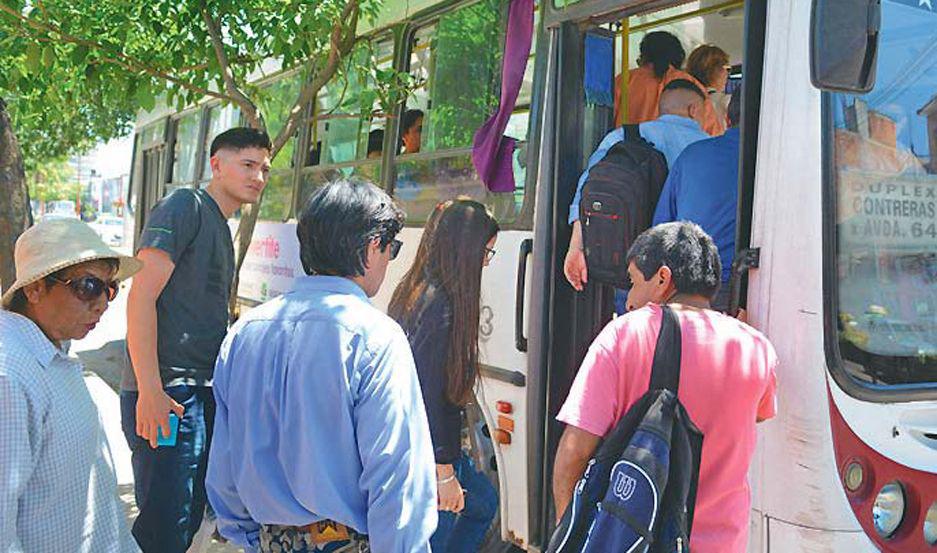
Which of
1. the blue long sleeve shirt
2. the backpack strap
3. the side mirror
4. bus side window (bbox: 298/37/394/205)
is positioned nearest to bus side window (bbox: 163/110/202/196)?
bus side window (bbox: 298/37/394/205)

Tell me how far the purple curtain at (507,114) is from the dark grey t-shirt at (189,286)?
116 cm

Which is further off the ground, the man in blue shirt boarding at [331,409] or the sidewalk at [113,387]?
the man in blue shirt boarding at [331,409]

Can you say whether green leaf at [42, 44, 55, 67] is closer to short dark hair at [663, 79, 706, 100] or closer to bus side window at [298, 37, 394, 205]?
bus side window at [298, 37, 394, 205]

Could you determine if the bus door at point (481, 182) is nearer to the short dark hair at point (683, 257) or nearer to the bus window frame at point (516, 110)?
the bus window frame at point (516, 110)

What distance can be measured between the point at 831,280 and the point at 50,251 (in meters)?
2.03

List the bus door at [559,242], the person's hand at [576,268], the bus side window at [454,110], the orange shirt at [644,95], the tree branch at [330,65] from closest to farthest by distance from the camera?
the person's hand at [576,268] → the bus door at [559,242] → the bus side window at [454,110] → the orange shirt at [644,95] → the tree branch at [330,65]

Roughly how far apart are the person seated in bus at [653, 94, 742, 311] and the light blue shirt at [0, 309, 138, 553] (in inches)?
78.5

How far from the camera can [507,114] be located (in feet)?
12.8

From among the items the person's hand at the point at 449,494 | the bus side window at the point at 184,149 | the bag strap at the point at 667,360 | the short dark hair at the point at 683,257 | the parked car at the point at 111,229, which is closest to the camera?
the bag strap at the point at 667,360

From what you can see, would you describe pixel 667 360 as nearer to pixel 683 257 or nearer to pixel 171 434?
pixel 683 257

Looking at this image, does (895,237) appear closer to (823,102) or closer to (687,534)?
(823,102)

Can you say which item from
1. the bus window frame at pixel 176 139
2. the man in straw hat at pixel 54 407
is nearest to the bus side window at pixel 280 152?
the bus window frame at pixel 176 139

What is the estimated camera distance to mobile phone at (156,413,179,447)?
10.5 ft

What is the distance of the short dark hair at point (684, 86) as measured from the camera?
370cm
